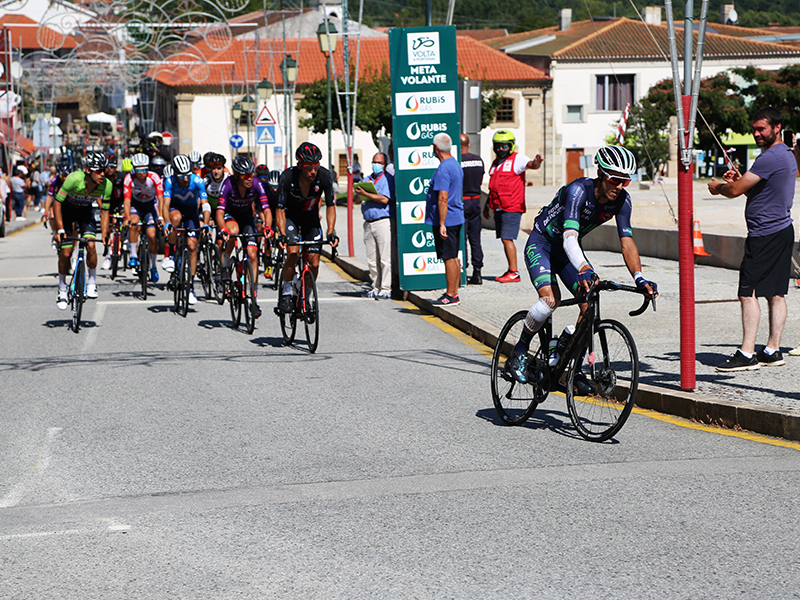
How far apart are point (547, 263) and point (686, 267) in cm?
109

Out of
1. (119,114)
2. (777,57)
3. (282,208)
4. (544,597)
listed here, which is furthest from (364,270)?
(119,114)

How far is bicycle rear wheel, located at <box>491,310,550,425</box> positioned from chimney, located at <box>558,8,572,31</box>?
3001 inches

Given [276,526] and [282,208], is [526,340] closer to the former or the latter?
[276,526]

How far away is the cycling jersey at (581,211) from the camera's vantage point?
6.92 meters

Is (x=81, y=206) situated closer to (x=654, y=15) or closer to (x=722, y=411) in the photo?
(x=722, y=411)

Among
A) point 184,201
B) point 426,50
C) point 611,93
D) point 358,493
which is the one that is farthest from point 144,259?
point 611,93

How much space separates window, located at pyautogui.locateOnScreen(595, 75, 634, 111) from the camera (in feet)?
217

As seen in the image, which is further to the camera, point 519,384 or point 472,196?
point 472,196

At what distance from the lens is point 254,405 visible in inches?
322

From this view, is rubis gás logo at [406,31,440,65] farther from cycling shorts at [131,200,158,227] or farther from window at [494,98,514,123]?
window at [494,98,514,123]

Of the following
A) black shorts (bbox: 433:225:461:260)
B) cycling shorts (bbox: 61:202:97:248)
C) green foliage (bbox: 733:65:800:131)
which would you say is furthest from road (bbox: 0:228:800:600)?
green foliage (bbox: 733:65:800:131)

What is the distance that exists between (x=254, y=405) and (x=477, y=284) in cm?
766

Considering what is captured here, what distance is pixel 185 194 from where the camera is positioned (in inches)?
563

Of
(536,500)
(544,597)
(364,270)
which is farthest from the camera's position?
(364,270)
